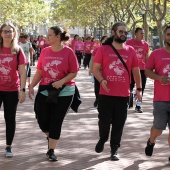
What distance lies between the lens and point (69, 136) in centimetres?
894

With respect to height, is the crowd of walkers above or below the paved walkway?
above

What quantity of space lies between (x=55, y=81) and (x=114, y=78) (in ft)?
2.52

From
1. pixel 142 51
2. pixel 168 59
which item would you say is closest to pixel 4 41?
pixel 168 59

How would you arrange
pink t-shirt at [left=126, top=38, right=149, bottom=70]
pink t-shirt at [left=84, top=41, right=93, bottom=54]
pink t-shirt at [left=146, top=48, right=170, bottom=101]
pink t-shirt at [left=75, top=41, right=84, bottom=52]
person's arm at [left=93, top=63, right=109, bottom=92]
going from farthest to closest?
1. pink t-shirt at [left=75, top=41, right=84, bottom=52]
2. pink t-shirt at [left=84, top=41, right=93, bottom=54]
3. pink t-shirt at [left=126, top=38, right=149, bottom=70]
4. person's arm at [left=93, top=63, right=109, bottom=92]
5. pink t-shirt at [left=146, top=48, right=170, bottom=101]

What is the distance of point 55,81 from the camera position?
695 cm

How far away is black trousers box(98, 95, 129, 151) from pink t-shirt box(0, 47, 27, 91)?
1188 mm

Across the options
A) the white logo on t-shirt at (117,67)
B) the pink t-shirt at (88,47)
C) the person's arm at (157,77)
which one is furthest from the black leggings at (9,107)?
the pink t-shirt at (88,47)

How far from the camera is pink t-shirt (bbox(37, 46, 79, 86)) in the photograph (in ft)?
22.8

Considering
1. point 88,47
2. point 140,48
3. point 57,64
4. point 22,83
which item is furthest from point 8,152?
point 88,47

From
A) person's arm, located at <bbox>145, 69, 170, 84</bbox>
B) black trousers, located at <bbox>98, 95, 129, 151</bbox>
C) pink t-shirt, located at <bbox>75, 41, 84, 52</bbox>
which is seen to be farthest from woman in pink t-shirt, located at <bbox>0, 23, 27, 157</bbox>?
pink t-shirt, located at <bbox>75, 41, 84, 52</bbox>

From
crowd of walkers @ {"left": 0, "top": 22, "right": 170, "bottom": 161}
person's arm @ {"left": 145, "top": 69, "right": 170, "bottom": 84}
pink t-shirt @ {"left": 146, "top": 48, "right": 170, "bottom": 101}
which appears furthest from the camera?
crowd of walkers @ {"left": 0, "top": 22, "right": 170, "bottom": 161}

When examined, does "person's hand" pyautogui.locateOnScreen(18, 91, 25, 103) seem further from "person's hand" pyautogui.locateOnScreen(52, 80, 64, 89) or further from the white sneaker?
the white sneaker

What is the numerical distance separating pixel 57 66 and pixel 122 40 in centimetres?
92

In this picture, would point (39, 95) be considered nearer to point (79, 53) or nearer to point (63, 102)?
point (63, 102)
